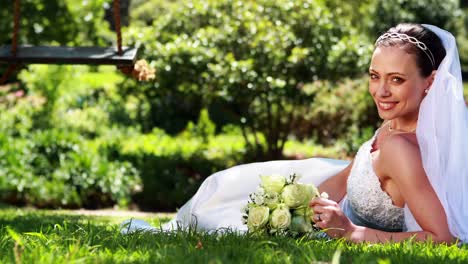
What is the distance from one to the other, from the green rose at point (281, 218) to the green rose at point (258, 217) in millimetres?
32

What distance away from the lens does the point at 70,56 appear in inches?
214

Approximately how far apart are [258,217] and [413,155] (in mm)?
717

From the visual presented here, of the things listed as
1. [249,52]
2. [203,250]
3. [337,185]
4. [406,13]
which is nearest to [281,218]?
[203,250]

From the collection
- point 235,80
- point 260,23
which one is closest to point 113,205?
point 235,80

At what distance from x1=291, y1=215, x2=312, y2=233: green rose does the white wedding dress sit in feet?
1.43

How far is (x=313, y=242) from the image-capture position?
326cm

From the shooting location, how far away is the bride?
3375 millimetres

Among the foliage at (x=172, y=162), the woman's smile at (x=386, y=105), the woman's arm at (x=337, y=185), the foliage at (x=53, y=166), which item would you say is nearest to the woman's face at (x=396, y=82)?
the woman's smile at (x=386, y=105)

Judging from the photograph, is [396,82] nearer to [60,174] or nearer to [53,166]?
[60,174]

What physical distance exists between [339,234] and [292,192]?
272mm

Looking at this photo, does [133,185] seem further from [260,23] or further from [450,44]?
[450,44]

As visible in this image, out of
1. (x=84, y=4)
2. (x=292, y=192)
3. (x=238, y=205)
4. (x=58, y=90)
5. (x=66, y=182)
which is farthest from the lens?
(x=58, y=90)

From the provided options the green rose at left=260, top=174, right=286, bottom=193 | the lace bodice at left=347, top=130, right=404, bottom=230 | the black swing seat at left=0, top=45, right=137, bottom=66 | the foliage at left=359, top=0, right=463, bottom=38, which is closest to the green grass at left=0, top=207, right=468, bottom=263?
the green rose at left=260, top=174, right=286, bottom=193

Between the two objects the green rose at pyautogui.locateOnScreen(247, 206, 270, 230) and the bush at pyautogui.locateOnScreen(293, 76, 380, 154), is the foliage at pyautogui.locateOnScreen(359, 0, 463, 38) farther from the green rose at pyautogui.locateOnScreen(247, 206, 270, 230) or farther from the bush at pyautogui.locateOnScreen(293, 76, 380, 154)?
the green rose at pyautogui.locateOnScreen(247, 206, 270, 230)
